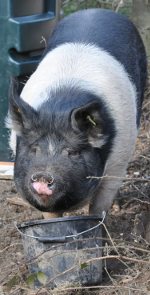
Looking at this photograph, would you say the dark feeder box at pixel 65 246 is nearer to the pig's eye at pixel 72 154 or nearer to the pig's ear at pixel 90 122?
the pig's eye at pixel 72 154

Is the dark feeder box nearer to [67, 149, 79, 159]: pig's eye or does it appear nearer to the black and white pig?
the black and white pig

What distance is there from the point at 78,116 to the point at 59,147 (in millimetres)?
263

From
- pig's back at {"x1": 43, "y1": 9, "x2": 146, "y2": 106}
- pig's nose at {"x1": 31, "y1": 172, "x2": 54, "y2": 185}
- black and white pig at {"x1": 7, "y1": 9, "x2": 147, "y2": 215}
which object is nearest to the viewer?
pig's nose at {"x1": 31, "y1": 172, "x2": 54, "y2": 185}

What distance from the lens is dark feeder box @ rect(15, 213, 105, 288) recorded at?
3639 millimetres

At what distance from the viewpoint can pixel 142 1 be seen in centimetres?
735

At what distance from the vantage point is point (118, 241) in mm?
4000

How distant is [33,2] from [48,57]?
1574 mm

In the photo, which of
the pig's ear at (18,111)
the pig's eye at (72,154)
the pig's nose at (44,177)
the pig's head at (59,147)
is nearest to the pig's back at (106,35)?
the pig's head at (59,147)

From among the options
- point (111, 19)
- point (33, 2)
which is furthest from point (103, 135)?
point (33, 2)

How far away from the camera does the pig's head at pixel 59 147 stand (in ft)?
11.4

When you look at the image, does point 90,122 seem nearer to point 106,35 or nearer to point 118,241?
point 118,241

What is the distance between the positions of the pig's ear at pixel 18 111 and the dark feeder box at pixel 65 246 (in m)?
0.74

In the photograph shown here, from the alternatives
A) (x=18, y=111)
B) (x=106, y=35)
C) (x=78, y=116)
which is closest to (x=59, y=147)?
(x=78, y=116)

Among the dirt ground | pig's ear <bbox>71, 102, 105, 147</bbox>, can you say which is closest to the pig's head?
pig's ear <bbox>71, 102, 105, 147</bbox>
